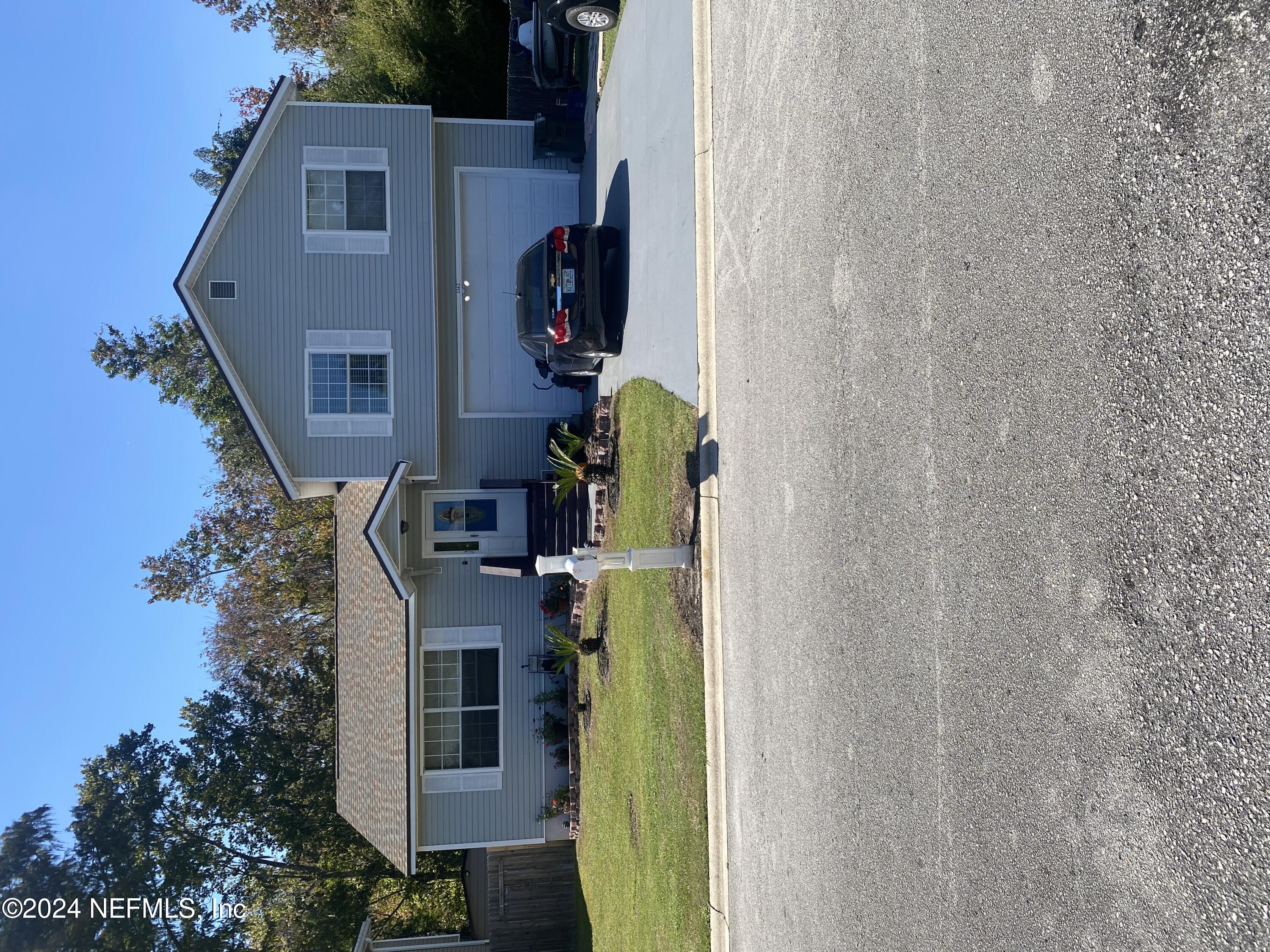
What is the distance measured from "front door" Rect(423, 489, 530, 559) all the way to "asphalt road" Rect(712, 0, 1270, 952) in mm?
11171

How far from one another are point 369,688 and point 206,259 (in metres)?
8.57

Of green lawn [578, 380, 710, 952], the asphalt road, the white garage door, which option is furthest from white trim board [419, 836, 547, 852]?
the asphalt road

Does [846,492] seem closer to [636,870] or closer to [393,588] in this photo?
[636,870]

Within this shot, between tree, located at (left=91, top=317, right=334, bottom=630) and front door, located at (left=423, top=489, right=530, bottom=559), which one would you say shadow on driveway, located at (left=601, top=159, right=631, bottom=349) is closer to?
front door, located at (left=423, top=489, right=530, bottom=559)

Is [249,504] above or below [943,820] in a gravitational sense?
above

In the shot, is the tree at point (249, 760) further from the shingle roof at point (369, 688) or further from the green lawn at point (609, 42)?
the green lawn at point (609, 42)

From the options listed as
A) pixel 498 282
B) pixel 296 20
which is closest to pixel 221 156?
pixel 296 20

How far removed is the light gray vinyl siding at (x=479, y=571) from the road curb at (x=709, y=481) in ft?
28.8

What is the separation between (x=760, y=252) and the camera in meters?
7.87

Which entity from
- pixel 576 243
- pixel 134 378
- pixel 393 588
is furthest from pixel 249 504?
pixel 576 243

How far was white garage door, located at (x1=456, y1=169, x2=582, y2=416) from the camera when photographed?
17594mm

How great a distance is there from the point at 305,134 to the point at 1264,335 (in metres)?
16.9

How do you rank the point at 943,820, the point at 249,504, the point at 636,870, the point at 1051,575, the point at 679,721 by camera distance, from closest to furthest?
the point at 1051,575 → the point at 943,820 → the point at 679,721 → the point at 636,870 → the point at 249,504

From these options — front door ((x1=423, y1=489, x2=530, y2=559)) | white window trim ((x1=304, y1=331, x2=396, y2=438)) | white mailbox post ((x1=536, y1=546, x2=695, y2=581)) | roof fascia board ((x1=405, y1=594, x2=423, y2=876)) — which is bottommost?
roof fascia board ((x1=405, y1=594, x2=423, y2=876))
